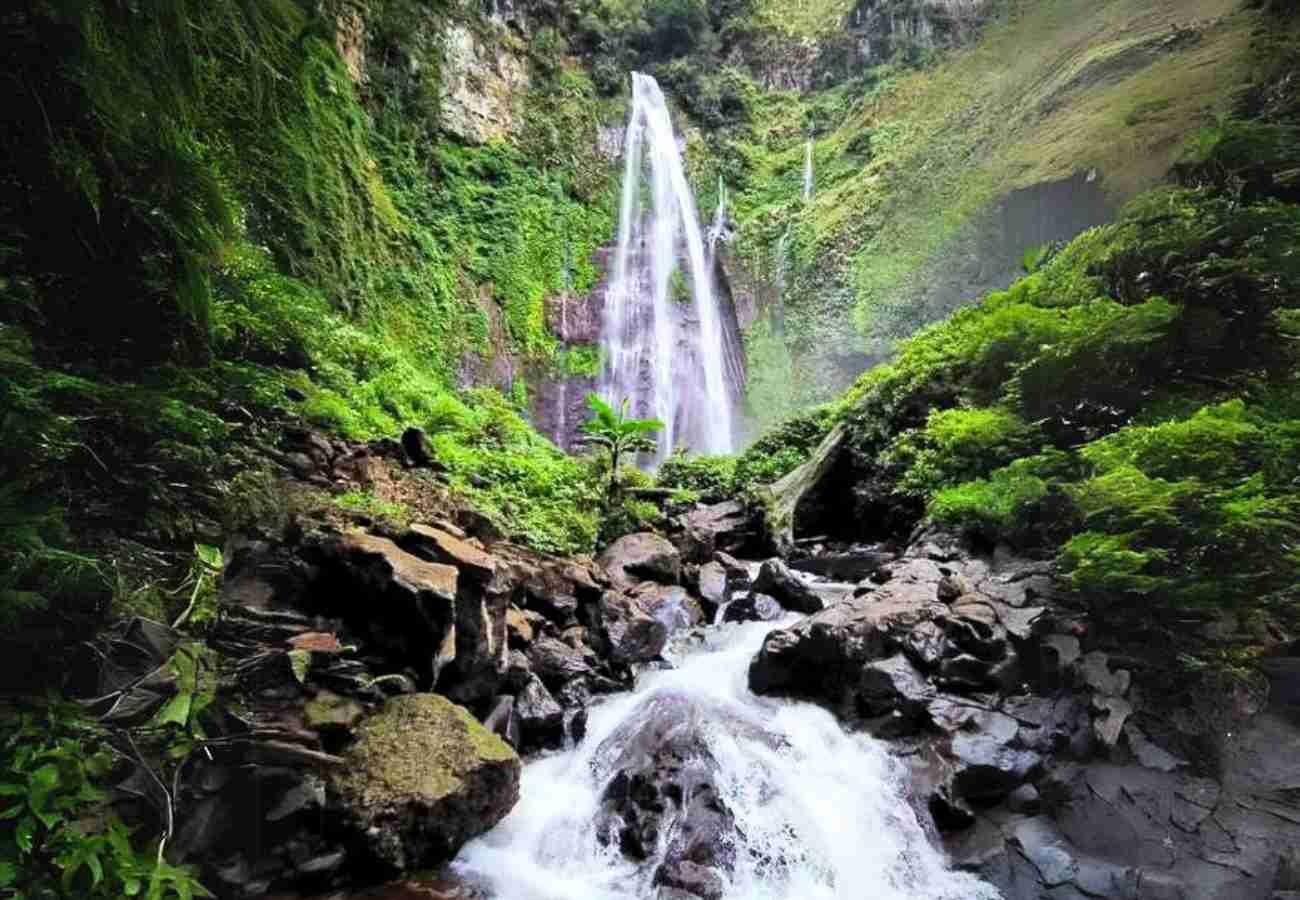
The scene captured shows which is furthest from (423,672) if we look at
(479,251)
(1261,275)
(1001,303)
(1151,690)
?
(479,251)

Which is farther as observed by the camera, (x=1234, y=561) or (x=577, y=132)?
(x=577, y=132)

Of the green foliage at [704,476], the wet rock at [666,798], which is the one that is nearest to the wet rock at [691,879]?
the wet rock at [666,798]

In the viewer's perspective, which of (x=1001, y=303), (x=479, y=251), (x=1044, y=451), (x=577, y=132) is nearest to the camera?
(x=1044, y=451)

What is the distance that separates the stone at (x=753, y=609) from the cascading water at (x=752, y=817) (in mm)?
1781

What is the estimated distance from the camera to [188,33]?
2689 mm

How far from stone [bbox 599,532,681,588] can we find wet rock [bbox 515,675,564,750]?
2.58 metres

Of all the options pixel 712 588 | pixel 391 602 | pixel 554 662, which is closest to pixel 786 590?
pixel 712 588

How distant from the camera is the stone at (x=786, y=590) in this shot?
7.34m

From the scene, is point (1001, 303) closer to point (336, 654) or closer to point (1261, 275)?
point (1261, 275)

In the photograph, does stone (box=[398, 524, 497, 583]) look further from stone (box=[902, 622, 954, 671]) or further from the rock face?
the rock face

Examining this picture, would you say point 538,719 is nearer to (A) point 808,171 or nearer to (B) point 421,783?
(B) point 421,783

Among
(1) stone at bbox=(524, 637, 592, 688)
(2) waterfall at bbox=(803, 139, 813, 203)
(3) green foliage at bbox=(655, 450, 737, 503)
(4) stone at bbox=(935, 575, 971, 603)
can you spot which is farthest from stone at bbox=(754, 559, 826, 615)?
(2) waterfall at bbox=(803, 139, 813, 203)

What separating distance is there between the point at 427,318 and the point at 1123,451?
41.5 ft

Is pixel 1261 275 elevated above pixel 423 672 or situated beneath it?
elevated above
